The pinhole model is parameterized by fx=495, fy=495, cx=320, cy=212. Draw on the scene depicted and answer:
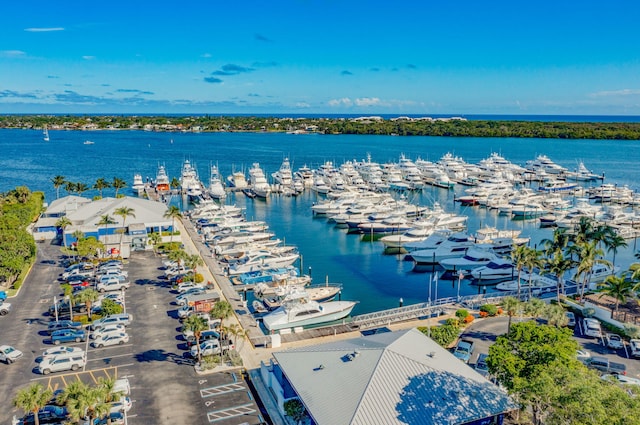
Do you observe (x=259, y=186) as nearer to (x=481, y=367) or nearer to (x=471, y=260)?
(x=471, y=260)

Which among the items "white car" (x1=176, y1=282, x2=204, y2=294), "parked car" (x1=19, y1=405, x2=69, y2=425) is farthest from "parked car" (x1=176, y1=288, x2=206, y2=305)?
"parked car" (x1=19, y1=405, x2=69, y2=425)

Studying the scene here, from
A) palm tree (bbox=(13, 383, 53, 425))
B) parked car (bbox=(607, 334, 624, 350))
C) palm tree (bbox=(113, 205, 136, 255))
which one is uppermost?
palm tree (bbox=(113, 205, 136, 255))

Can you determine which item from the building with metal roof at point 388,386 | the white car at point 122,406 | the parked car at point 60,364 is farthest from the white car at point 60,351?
the building with metal roof at point 388,386

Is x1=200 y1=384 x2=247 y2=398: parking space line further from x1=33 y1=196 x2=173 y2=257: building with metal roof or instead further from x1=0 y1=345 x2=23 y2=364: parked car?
x1=33 y1=196 x2=173 y2=257: building with metal roof

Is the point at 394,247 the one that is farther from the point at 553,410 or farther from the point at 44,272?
the point at 553,410

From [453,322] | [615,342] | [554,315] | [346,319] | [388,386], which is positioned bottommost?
[346,319]

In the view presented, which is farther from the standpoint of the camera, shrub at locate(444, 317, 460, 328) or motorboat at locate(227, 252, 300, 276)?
motorboat at locate(227, 252, 300, 276)

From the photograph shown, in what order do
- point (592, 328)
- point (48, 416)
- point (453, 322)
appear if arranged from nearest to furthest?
point (48, 416), point (592, 328), point (453, 322)

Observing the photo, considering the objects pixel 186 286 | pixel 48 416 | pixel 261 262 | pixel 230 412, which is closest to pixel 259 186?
pixel 261 262

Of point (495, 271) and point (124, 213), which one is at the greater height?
point (124, 213)
